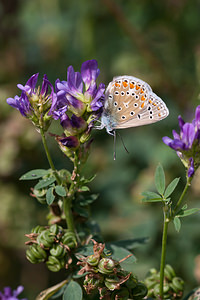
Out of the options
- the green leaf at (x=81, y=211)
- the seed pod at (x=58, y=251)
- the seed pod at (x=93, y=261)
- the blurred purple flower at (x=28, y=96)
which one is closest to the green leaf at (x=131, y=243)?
the green leaf at (x=81, y=211)

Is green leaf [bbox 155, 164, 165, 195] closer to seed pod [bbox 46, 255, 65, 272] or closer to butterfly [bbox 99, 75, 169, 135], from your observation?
butterfly [bbox 99, 75, 169, 135]

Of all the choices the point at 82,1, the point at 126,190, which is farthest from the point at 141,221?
the point at 82,1

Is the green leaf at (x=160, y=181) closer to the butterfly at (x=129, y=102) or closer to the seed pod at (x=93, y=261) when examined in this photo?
the butterfly at (x=129, y=102)

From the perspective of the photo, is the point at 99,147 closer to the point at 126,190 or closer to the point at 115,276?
the point at 126,190

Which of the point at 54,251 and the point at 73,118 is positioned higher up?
the point at 73,118

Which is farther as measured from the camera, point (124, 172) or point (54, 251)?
point (124, 172)

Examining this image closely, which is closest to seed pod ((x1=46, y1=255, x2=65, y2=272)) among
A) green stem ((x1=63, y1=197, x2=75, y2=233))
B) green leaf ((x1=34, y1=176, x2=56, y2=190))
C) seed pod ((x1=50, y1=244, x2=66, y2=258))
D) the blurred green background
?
seed pod ((x1=50, y1=244, x2=66, y2=258))

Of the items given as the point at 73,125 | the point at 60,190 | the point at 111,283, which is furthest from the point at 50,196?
the point at 111,283
